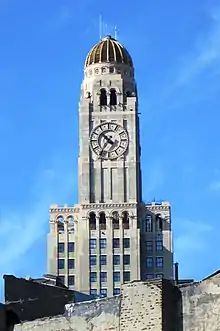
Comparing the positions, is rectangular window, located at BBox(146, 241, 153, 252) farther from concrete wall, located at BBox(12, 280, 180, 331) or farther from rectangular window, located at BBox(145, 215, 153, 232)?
concrete wall, located at BBox(12, 280, 180, 331)

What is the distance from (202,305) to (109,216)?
3819 inches

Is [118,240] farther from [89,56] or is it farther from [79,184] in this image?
[89,56]

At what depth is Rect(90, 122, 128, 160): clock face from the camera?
140 m

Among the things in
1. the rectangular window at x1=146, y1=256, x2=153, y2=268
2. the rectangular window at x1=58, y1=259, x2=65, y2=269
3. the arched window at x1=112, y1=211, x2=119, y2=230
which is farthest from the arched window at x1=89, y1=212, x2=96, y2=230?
the rectangular window at x1=146, y1=256, x2=153, y2=268

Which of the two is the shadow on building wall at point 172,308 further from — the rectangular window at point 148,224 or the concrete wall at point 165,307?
the rectangular window at point 148,224

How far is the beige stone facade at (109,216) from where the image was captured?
133625 mm

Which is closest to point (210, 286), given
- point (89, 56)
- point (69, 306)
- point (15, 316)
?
point (69, 306)

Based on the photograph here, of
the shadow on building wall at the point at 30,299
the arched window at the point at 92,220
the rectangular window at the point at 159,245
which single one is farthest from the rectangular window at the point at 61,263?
the shadow on building wall at the point at 30,299

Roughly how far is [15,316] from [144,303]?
8.84 metres

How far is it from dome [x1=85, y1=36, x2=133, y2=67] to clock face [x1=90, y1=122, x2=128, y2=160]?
963 centimetres

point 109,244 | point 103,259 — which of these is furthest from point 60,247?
point 109,244

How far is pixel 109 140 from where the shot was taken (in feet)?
465

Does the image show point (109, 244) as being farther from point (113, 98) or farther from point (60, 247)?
point (113, 98)

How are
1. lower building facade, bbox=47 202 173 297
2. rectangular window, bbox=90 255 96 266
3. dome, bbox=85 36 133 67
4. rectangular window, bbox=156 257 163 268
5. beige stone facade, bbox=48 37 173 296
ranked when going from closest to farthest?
lower building facade, bbox=47 202 173 297 < beige stone facade, bbox=48 37 173 296 < rectangular window, bbox=90 255 96 266 < rectangular window, bbox=156 257 163 268 < dome, bbox=85 36 133 67
